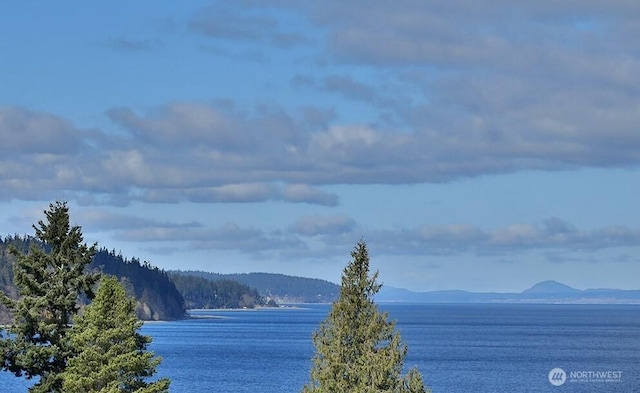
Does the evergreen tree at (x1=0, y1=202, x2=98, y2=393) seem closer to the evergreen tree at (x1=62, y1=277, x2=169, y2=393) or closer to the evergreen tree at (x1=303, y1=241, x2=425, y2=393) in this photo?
the evergreen tree at (x1=62, y1=277, x2=169, y2=393)

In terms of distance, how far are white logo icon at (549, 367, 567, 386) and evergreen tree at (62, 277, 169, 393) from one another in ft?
352

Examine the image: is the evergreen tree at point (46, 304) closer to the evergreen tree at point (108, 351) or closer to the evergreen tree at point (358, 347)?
the evergreen tree at point (108, 351)

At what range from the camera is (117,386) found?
4222 cm

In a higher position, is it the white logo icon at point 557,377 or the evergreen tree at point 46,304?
the evergreen tree at point 46,304

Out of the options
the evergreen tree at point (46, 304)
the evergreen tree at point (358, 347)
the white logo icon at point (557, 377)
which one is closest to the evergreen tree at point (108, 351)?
the evergreen tree at point (46, 304)

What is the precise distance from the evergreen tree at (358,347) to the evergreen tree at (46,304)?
36.7ft

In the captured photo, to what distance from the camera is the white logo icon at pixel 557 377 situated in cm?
14312

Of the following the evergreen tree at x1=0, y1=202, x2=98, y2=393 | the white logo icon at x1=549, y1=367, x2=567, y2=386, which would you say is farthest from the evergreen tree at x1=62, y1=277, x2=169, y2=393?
the white logo icon at x1=549, y1=367, x2=567, y2=386

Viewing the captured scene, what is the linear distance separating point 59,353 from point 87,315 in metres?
2.20

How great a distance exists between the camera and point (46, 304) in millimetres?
44031

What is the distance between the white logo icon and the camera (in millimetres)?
143125

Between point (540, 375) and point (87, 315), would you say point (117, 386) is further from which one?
point (540, 375)

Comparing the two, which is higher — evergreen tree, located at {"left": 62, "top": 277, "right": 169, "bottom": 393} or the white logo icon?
evergreen tree, located at {"left": 62, "top": 277, "right": 169, "bottom": 393}

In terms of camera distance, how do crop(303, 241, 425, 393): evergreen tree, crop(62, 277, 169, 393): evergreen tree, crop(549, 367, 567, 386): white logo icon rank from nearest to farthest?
crop(303, 241, 425, 393): evergreen tree
crop(62, 277, 169, 393): evergreen tree
crop(549, 367, 567, 386): white logo icon
